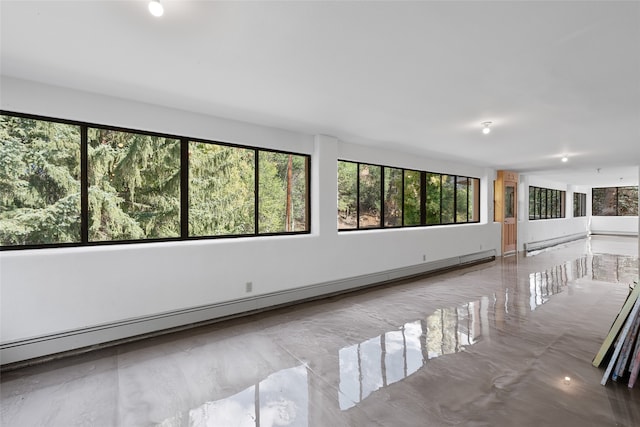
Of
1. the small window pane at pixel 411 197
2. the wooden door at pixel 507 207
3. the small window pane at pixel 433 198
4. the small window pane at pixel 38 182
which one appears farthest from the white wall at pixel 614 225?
the small window pane at pixel 38 182

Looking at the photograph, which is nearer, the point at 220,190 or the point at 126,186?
the point at 126,186

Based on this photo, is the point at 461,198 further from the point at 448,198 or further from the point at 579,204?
the point at 579,204

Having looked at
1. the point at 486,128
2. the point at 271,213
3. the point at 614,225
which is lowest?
the point at 614,225

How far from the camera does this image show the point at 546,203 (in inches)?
517

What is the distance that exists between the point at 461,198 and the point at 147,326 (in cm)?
785

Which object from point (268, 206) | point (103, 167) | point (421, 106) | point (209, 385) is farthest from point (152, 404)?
point (421, 106)

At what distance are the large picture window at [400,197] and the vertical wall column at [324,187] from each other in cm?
51

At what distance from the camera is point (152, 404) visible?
91.6 inches

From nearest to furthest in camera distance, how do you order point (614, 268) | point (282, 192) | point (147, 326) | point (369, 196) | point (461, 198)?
point (147, 326) < point (282, 192) < point (369, 196) < point (614, 268) < point (461, 198)

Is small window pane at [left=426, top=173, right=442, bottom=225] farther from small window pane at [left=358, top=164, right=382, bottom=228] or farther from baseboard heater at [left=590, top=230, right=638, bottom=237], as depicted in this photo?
baseboard heater at [left=590, top=230, right=638, bottom=237]

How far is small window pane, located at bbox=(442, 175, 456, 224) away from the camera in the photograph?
315 inches

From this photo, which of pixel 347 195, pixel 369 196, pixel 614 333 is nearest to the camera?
pixel 614 333

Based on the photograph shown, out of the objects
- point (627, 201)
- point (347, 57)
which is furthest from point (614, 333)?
point (627, 201)

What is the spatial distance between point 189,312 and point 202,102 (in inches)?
97.8
